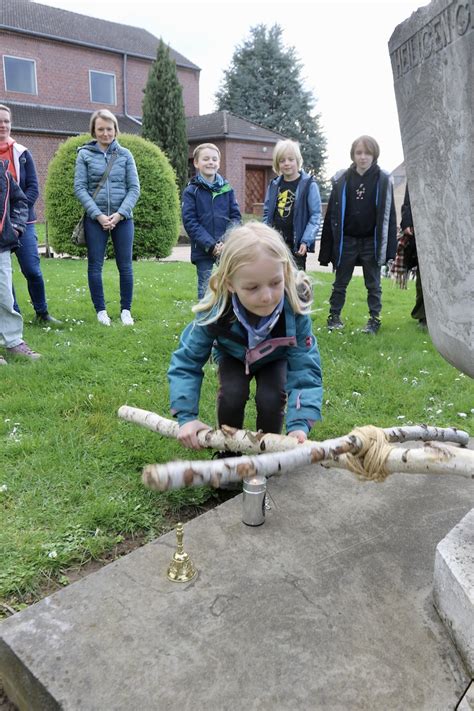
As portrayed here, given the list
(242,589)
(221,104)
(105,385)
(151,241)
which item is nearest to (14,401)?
(105,385)

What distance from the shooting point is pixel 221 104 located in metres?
36.7

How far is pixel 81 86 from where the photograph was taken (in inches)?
1009

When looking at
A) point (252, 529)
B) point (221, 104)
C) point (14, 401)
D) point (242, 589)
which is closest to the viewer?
point (242, 589)

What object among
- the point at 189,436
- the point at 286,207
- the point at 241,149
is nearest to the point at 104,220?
the point at 286,207

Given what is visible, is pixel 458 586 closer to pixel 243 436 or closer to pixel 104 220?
pixel 243 436

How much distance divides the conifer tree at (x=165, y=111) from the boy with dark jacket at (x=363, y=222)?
61.8ft

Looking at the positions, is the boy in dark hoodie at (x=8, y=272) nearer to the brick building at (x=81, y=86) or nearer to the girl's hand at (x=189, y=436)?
the girl's hand at (x=189, y=436)

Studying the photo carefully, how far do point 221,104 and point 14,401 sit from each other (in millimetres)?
36707

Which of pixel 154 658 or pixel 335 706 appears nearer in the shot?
pixel 335 706

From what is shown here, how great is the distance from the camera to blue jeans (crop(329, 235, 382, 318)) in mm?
5801

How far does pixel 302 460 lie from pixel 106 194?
4.69 meters

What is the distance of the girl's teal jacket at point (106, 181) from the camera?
5617 millimetres

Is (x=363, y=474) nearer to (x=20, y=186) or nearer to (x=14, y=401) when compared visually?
(x=14, y=401)

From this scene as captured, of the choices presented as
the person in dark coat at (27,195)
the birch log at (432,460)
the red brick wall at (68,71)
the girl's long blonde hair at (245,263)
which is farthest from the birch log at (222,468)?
the red brick wall at (68,71)
